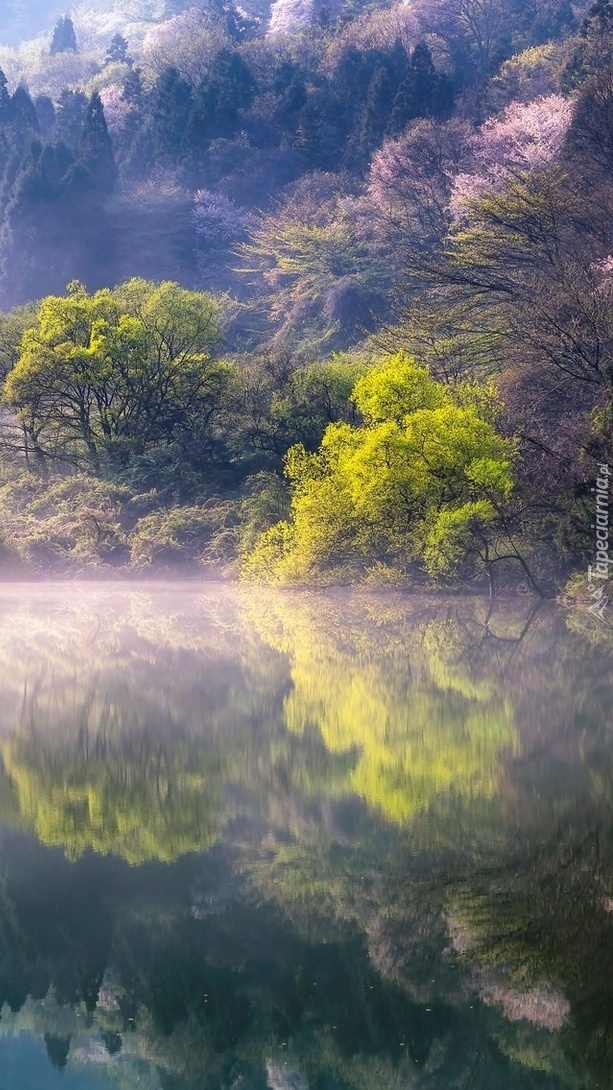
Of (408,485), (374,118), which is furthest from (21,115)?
(408,485)

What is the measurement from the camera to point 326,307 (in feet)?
172

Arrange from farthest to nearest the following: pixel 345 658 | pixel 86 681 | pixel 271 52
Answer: pixel 271 52 < pixel 345 658 < pixel 86 681

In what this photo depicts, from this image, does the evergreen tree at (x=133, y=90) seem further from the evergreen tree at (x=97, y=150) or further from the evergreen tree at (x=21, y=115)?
the evergreen tree at (x=97, y=150)

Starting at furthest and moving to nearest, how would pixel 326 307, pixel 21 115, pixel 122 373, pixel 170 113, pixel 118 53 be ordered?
pixel 118 53 → pixel 21 115 → pixel 170 113 → pixel 326 307 → pixel 122 373

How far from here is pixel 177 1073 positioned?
5.52 metres

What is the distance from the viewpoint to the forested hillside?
25.9 metres

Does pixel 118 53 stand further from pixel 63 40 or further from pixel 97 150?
pixel 97 150

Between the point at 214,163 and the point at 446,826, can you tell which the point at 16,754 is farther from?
the point at 214,163

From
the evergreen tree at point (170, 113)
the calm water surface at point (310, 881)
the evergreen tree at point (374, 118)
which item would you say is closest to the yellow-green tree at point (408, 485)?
the calm water surface at point (310, 881)

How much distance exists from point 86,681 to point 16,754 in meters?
4.31

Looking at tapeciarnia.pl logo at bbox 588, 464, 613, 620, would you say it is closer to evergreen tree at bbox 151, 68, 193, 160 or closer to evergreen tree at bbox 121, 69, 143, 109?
evergreen tree at bbox 151, 68, 193, 160

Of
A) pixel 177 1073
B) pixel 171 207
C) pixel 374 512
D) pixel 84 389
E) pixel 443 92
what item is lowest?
pixel 177 1073

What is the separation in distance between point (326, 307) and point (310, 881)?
46.2 m

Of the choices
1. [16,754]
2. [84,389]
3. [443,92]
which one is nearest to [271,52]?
[443,92]
